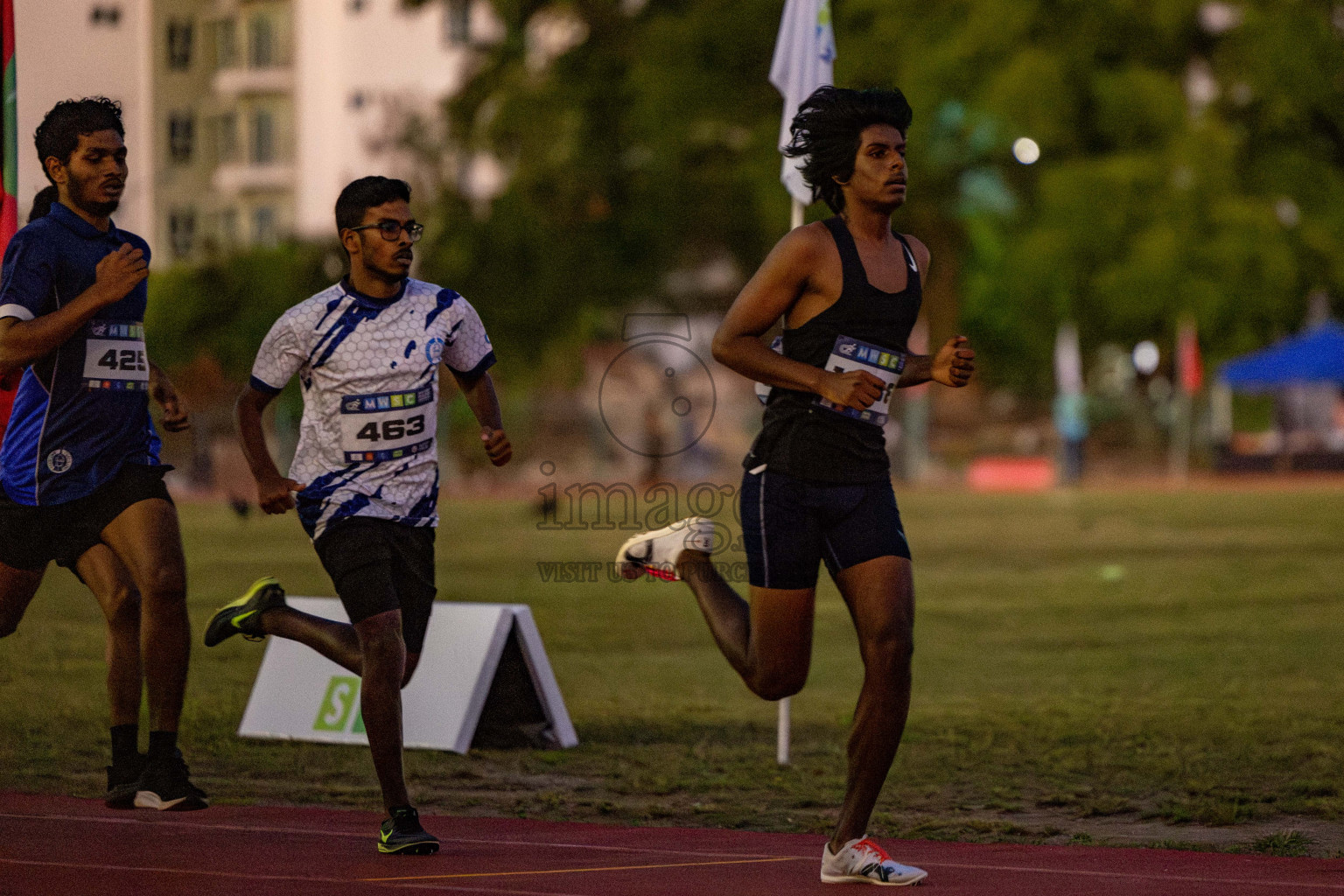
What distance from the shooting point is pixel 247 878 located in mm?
6031

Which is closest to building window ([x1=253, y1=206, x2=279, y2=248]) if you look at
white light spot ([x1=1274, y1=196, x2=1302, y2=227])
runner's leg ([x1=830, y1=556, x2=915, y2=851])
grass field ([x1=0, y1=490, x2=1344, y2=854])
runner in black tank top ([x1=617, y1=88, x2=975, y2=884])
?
white light spot ([x1=1274, y1=196, x2=1302, y2=227])

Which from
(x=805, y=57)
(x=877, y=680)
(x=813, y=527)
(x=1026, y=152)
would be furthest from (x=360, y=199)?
(x=1026, y=152)

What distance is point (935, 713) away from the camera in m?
10.7

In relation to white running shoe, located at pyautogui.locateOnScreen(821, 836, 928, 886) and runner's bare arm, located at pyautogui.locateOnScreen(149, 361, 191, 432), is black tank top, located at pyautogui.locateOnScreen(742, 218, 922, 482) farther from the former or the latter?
runner's bare arm, located at pyautogui.locateOnScreen(149, 361, 191, 432)

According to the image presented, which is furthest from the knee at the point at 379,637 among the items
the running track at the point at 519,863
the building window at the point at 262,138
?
the building window at the point at 262,138

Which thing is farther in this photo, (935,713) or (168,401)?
(935,713)

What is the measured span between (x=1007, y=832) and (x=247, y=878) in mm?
2674

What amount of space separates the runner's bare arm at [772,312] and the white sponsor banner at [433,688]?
11.4 feet

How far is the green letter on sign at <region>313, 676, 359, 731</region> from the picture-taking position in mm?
9320

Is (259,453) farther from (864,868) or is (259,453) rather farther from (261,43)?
(261,43)

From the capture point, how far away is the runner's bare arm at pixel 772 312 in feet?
19.6

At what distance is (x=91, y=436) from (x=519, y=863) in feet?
6.93

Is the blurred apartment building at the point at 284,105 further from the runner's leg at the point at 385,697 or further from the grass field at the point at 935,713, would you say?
the runner's leg at the point at 385,697

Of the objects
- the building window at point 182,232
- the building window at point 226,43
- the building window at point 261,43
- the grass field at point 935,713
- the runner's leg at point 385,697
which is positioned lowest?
the grass field at point 935,713
